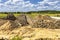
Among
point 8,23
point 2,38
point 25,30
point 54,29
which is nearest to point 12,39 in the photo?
point 2,38

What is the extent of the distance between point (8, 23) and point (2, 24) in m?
1.53

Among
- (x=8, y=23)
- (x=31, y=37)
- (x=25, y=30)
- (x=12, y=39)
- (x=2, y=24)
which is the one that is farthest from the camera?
(x=2, y=24)

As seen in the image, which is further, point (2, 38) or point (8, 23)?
point (8, 23)

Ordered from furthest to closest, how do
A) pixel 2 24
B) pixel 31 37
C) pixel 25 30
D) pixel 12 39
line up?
1. pixel 2 24
2. pixel 25 30
3. pixel 31 37
4. pixel 12 39

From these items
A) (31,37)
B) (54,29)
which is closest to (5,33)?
(31,37)

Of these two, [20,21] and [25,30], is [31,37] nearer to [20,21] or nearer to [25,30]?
[25,30]

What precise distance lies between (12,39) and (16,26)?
4.49m

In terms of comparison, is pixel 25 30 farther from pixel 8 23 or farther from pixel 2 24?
pixel 2 24

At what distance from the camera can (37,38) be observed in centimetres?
1535

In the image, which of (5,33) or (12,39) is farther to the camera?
(5,33)

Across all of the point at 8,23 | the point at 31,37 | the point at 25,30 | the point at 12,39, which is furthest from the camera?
the point at 8,23

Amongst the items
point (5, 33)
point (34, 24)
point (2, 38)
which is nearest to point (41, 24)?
point (34, 24)

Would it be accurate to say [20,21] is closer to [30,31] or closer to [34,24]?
[34,24]

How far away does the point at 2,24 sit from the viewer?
20156 millimetres
